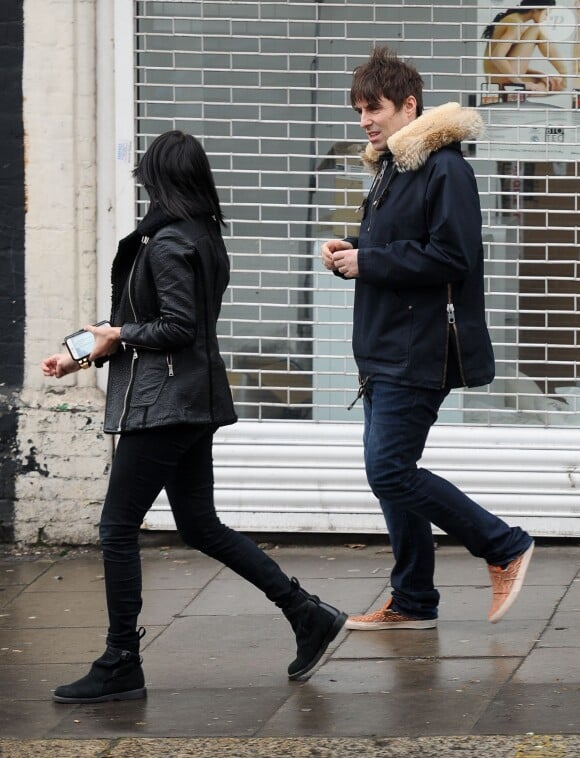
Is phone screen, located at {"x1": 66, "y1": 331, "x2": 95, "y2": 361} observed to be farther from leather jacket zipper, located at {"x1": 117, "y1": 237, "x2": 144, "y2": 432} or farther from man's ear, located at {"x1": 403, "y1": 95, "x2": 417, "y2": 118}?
man's ear, located at {"x1": 403, "y1": 95, "x2": 417, "y2": 118}

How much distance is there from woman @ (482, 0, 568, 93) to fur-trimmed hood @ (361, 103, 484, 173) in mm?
1916

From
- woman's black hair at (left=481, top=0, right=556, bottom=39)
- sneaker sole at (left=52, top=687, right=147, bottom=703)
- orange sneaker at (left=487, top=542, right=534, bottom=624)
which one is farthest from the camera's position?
woman's black hair at (left=481, top=0, right=556, bottom=39)

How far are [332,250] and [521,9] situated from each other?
2298mm

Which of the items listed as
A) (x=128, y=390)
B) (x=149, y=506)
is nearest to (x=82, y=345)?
(x=128, y=390)

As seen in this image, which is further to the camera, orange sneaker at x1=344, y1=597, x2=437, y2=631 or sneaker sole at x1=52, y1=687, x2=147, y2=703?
orange sneaker at x1=344, y1=597, x2=437, y2=631

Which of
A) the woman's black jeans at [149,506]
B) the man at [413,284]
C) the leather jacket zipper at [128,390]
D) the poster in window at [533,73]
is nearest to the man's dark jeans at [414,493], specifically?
the man at [413,284]

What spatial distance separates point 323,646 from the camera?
16.1ft

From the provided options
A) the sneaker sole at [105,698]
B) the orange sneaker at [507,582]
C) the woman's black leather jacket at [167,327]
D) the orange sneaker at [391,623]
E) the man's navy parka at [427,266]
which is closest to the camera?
the woman's black leather jacket at [167,327]

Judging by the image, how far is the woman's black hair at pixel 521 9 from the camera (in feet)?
22.5

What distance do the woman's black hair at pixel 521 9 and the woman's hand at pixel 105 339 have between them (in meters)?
3.00

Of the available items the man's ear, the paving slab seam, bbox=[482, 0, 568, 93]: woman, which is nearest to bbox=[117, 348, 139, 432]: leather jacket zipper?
the paving slab seam

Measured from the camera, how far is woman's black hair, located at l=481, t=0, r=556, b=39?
22.5 feet

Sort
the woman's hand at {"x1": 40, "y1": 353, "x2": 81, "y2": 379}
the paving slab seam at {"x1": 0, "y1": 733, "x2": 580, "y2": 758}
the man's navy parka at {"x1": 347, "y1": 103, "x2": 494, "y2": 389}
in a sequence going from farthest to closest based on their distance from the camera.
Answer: the man's navy parka at {"x1": 347, "y1": 103, "x2": 494, "y2": 389} < the woman's hand at {"x1": 40, "y1": 353, "x2": 81, "y2": 379} < the paving slab seam at {"x1": 0, "y1": 733, "x2": 580, "y2": 758}

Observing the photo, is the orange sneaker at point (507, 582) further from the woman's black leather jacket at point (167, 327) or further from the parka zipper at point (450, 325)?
the woman's black leather jacket at point (167, 327)
